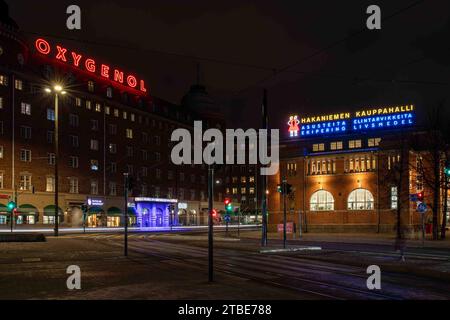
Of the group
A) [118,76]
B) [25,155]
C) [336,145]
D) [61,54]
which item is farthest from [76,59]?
[336,145]

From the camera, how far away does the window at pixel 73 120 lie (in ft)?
241

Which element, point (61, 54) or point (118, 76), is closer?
point (61, 54)

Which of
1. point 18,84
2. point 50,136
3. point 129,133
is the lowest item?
point 50,136

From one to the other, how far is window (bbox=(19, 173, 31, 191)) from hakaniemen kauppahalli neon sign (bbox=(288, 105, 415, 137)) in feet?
111

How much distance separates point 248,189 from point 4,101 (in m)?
95.7

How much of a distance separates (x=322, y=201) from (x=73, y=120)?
119ft

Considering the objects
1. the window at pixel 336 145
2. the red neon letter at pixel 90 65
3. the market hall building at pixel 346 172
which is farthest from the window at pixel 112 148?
the window at pixel 336 145

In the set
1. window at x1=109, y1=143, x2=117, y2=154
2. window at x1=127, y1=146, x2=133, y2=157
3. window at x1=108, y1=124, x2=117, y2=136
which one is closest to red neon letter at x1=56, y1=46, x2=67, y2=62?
window at x1=108, y1=124, x2=117, y2=136

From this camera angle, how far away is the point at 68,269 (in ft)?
59.2
